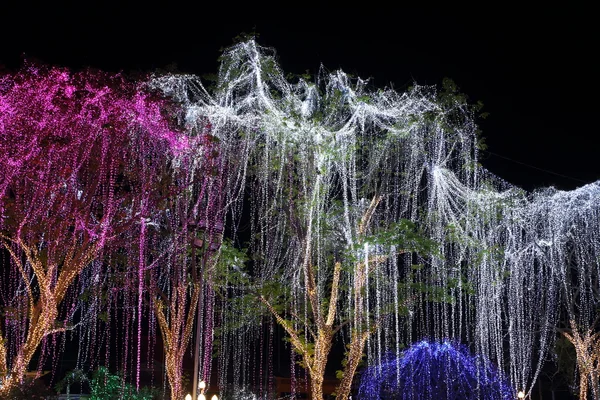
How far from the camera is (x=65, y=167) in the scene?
10.4 meters

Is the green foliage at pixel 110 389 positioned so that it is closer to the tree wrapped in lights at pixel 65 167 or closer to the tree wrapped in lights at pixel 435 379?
the tree wrapped in lights at pixel 65 167

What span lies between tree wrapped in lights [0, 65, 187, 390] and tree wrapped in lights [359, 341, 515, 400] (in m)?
5.78

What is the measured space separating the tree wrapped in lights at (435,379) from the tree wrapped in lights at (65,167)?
5.78m

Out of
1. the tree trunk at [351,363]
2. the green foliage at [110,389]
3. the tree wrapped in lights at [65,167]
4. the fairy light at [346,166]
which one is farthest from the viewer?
the tree trunk at [351,363]

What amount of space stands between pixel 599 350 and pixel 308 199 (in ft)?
44.2

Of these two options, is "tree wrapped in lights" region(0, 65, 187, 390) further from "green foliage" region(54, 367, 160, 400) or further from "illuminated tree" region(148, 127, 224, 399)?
"green foliage" region(54, 367, 160, 400)

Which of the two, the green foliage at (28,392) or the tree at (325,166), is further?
the tree at (325,166)

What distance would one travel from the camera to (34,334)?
35.2ft

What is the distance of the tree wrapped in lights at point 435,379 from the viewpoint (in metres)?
12.0

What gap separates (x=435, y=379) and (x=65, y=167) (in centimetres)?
767

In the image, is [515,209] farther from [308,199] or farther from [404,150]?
[308,199]

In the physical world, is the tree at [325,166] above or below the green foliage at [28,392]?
above

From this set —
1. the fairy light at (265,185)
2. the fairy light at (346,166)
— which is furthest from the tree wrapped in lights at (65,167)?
the fairy light at (346,166)

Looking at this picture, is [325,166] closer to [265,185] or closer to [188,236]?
[265,185]
